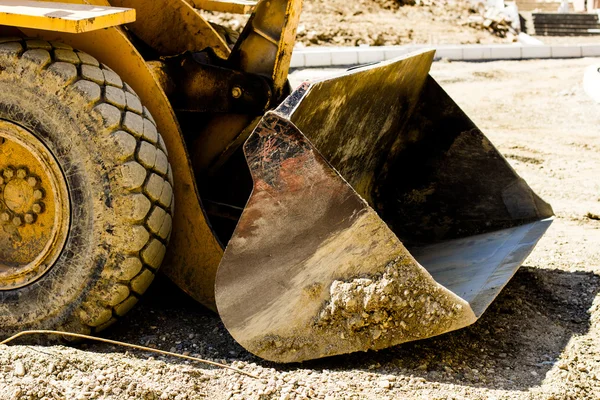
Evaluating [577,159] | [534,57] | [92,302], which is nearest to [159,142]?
[92,302]

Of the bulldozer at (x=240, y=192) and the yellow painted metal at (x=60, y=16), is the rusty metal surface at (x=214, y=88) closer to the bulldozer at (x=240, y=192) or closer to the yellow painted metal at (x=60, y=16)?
the bulldozer at (x=240, y=192)

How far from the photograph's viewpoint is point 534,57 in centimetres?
1188

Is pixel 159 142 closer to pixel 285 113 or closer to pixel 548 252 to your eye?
pixel 285 113

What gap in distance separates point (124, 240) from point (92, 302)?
25cm

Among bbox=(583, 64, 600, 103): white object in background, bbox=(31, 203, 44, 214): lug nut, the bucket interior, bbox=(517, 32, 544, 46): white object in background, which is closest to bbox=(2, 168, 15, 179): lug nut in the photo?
bbox=(31, 203, 44, 214): lug nut

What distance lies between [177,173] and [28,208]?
1.73 feet

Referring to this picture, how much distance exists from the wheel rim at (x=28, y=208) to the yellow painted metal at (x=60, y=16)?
14.7 inches

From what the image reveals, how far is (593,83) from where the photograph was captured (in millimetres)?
8523

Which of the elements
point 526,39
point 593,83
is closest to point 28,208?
point 593,83

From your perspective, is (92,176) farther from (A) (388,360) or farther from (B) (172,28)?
(B) (172,28)

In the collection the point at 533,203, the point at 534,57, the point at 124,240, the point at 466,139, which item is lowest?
the point at 534,57

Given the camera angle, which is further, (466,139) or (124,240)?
(466,139)

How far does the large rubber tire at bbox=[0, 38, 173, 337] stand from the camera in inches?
111

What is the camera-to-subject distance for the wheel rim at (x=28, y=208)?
2.89 m
